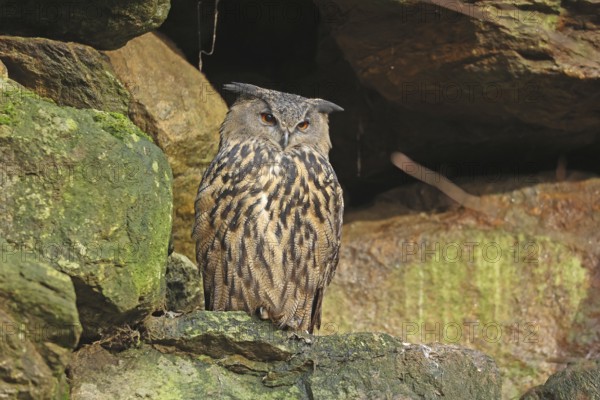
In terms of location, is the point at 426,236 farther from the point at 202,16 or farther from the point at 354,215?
the point at 202,16

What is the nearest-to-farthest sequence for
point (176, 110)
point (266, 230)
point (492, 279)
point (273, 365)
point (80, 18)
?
point (273, 365) → point (266, 230) → point (80, 18) → point (176, 110) → point (492, 279)

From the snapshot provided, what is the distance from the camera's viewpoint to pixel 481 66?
17.8 ft

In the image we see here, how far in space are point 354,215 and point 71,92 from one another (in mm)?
2578

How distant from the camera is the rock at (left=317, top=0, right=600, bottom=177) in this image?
5.28 meters

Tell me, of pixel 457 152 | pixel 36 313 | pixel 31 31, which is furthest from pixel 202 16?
pixel 36 313

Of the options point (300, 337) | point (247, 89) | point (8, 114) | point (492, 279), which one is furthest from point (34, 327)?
point (492, 279)

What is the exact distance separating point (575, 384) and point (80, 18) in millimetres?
2985

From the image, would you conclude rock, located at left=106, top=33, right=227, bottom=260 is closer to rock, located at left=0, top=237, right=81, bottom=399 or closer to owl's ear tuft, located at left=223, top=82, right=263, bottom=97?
owl's ear tuft, located at left=223, top=82, right=263, bottom=97

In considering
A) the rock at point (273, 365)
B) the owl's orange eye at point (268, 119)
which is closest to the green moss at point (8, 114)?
the rock at point (273, 365)

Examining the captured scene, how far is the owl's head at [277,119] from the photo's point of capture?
196 inches

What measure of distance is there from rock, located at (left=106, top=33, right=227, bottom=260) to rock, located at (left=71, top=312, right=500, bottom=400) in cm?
150

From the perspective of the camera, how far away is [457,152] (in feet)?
21.5

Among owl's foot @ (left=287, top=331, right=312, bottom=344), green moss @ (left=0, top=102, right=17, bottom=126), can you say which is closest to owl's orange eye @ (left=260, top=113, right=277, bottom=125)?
owl's foot @ (left=287, top=331, right=312, bottom=344)

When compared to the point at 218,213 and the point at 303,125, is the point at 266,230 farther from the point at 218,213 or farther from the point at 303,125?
the point at 303,125
